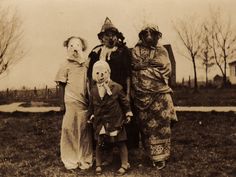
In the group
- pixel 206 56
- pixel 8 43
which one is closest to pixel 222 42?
pixel 206 56

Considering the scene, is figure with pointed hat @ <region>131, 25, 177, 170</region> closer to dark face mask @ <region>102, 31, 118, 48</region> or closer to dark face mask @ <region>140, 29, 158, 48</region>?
dark face mask @ <region>140, 29, 158, 48</region>

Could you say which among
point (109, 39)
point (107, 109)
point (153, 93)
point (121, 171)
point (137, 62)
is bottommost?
point (121, 171)

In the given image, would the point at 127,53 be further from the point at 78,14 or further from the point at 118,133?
the point at 78,14

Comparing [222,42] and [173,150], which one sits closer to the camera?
[173,150]

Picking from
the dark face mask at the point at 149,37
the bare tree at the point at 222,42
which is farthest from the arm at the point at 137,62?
the bare tree at the point at 222,42

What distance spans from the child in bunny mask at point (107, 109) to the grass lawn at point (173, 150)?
470mm

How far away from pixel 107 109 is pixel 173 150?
177 cm

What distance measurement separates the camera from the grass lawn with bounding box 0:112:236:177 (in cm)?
528

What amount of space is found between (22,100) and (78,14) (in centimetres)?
898

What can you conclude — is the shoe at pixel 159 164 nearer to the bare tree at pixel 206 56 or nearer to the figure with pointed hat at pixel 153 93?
the figure with pointed hat at pixel 153 93

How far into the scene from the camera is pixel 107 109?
505 cm

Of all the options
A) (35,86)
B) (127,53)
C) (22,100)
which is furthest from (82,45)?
(22,100)

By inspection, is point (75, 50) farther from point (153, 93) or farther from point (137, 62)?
point (153, 93)

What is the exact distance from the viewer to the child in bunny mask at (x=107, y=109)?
16.5 feet
